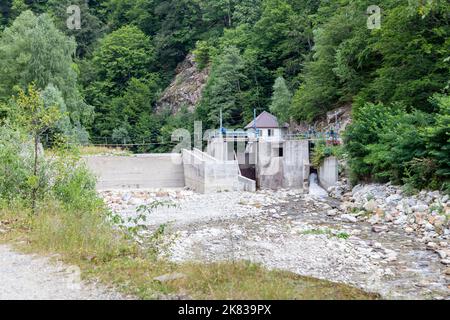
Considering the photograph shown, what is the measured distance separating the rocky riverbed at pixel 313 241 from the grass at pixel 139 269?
1.59 m

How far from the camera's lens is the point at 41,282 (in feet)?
20.9

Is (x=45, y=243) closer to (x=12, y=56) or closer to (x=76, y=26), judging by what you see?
(x=12, y=56)

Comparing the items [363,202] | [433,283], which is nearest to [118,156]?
[363,202]

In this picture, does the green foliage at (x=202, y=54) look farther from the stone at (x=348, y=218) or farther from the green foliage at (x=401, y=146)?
the stone at (x=348, y=218)

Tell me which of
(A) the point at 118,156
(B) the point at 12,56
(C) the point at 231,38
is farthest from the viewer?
(C) the point at 231,38

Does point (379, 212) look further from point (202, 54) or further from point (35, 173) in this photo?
point (202, 54)

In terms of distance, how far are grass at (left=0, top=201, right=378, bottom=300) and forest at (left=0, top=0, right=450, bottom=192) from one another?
511cm

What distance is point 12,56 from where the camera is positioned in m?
38.1

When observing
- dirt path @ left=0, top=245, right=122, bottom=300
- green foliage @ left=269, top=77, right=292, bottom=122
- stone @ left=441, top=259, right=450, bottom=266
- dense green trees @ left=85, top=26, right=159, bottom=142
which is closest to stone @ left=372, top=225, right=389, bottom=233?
stone @ left=441, top=259, right=450, bottom=266

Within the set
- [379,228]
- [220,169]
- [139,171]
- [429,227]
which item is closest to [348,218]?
[379,228]

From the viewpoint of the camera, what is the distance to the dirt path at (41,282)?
5.81 m

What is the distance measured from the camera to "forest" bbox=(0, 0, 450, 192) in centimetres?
2045

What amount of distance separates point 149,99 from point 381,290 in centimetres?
4809
